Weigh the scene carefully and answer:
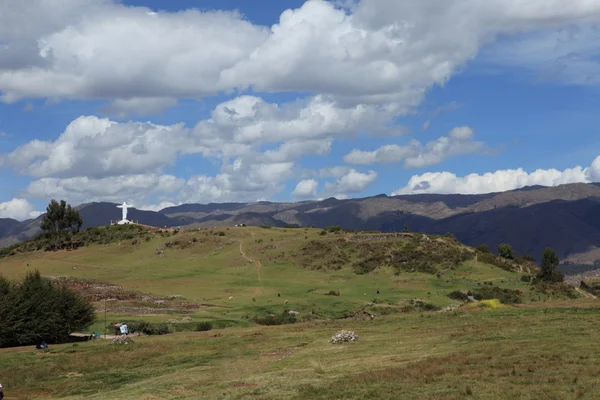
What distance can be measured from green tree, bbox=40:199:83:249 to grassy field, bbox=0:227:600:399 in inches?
2414

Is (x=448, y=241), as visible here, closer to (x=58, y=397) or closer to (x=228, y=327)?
(x=228, y=327)

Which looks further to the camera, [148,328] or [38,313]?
[148,328]

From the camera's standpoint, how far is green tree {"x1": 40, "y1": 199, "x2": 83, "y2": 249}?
532ft

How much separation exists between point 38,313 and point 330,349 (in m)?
30.7

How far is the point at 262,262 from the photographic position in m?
125

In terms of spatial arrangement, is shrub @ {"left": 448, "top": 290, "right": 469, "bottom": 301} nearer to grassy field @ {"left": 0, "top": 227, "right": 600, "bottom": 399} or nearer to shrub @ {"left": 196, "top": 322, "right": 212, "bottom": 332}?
grassy field @ {"left": 0, "top": 227, "right": 600, "bottom": 399}

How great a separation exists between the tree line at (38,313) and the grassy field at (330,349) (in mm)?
5330

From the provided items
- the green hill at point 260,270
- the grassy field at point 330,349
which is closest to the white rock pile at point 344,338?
the grassy field at point 330,349

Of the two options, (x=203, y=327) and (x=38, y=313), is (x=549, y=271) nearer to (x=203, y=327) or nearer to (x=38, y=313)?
(x=203, y=327)

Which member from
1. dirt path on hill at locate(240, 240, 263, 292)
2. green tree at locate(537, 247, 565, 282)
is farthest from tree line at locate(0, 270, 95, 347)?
green tree at locate(537, 247, 565, 282)

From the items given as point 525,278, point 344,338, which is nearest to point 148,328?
point 344,338

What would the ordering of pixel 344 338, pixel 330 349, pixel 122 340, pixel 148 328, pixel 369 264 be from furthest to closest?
pixel 369 264 < pixel 148 328 < pixel 122 340 < pixel 344 338 < pixel 330 349

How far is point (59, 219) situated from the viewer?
539 feet

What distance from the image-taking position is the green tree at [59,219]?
16225 centimetres
